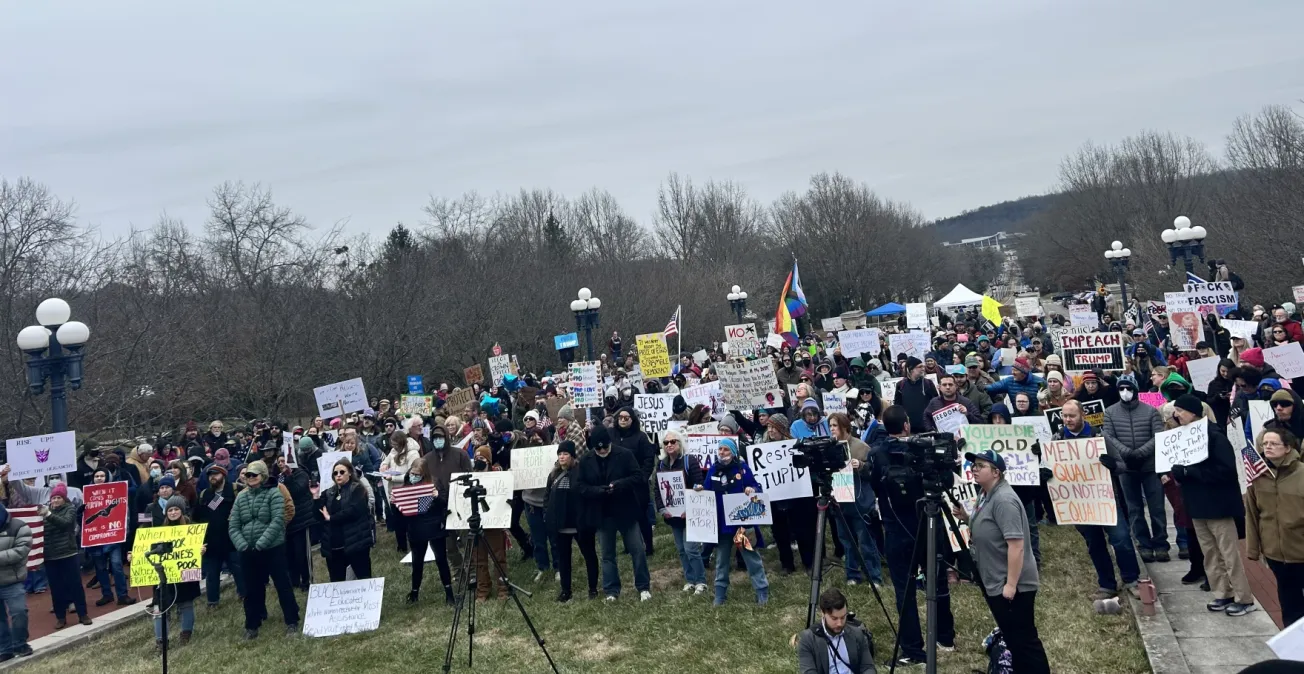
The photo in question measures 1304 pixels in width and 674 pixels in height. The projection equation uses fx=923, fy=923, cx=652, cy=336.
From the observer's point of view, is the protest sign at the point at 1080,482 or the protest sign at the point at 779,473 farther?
the protest sign at the point at 779,473

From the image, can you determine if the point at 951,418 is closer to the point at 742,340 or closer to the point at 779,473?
the point at 779,473

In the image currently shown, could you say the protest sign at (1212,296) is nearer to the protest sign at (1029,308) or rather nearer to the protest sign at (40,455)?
the protest sign at (1029,308)

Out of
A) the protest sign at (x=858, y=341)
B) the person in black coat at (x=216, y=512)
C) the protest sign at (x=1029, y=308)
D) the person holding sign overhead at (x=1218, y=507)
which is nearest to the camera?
the person holding sign overhead at (x=1218, y=507)

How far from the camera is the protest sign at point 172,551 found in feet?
32.2

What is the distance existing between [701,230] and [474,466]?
67588 mm

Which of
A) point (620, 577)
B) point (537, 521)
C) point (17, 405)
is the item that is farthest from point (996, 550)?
point (17, 405)

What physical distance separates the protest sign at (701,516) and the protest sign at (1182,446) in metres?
4.13

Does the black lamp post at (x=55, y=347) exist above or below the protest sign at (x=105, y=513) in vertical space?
above

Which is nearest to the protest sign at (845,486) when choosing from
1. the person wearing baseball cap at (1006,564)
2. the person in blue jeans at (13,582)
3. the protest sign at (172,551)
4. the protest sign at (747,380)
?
the person wearing baseball cap at (1006,564)

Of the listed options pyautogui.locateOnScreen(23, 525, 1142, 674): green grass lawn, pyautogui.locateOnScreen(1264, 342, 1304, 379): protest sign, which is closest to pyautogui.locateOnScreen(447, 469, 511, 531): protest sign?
pyautogui.locateOnScreen(23, 525, 1142, 674): green grass lawn

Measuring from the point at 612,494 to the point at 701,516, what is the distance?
1.02m

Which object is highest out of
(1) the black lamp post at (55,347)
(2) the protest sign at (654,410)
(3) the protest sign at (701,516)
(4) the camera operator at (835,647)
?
(1) the black lamp post at (55,347)

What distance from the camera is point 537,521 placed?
11555 millimetres

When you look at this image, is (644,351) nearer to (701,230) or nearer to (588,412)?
(588,412)
